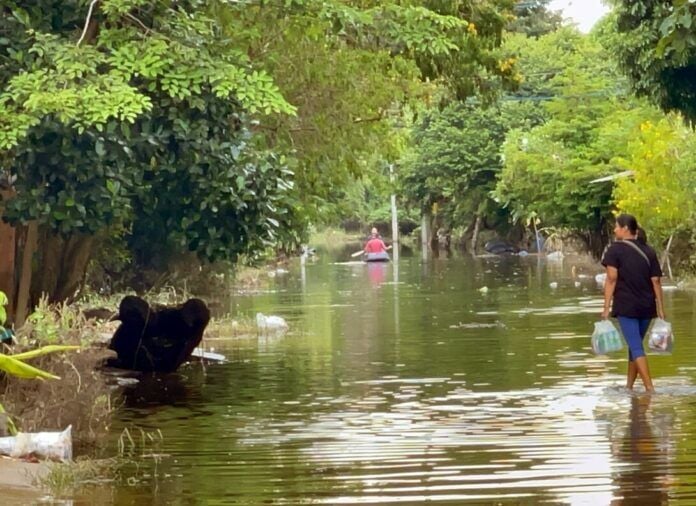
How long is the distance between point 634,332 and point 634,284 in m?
0.47

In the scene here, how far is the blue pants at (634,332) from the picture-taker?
14.0 m

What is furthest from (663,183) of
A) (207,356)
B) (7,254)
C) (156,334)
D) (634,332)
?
(7,254)

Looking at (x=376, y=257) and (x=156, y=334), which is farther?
(x=376, y=257)

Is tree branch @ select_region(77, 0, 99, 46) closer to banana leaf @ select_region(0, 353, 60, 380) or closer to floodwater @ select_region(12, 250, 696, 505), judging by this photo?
floodwater @ select_region(12, 250, 696, 505)

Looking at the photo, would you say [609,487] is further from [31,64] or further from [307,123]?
[307,123]

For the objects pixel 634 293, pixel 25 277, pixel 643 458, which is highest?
pixel 25 277

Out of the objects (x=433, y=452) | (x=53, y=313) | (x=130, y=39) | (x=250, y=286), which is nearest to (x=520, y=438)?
(x=433, y=452)

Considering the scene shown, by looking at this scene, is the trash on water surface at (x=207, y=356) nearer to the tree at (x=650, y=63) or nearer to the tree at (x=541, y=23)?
the tree at (x=650, y=63)

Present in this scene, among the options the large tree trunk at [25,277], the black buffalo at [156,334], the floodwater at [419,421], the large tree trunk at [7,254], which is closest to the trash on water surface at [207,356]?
the floodwater at [419,421]

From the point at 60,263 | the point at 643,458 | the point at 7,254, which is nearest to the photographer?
the point at 643,458

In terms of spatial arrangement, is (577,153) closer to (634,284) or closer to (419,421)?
(634,284)

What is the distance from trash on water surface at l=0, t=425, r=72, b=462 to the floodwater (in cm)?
58

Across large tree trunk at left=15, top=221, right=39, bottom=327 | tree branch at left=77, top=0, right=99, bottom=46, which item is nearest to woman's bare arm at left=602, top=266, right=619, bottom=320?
tree branch at left=77, top=0, right=99, bottom=46

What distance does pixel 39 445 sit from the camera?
10.6 meters
